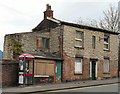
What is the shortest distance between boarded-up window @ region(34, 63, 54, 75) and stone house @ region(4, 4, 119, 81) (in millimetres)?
141

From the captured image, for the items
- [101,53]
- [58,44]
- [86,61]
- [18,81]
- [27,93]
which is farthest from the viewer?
[101,53]

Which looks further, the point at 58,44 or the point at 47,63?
the point at 58,44

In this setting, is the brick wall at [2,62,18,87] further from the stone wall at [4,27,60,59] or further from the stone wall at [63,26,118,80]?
the stone wall at [4,27,60,59]

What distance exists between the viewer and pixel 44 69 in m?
29.2

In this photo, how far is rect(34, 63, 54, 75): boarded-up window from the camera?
28.3 metres

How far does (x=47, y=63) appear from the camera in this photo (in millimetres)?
29594

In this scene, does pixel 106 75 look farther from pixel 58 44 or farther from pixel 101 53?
pixel 58 44

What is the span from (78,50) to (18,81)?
9.28 m

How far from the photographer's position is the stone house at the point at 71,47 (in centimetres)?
3222

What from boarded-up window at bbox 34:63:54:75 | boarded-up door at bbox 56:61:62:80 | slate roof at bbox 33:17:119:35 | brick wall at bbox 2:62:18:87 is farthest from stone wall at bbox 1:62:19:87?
slate roof at bbox 33:17:119:35

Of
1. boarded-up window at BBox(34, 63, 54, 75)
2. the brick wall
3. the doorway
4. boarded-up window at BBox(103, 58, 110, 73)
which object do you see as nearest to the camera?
the brick wall

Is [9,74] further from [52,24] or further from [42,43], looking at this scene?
[52,24]

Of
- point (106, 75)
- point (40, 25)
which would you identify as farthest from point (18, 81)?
point (106, 75)

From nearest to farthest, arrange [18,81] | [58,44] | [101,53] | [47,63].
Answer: [18,81], [47,63], [58,44], [101,53]
